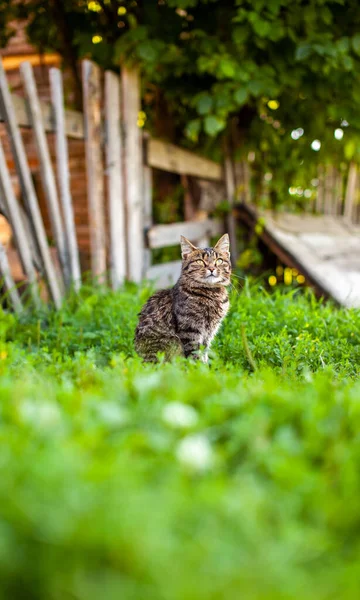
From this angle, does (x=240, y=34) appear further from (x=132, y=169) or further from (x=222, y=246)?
(x=222, y=246)

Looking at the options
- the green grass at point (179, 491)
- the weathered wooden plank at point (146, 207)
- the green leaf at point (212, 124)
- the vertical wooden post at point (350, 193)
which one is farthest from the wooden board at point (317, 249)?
the green grass at point (179, 491)

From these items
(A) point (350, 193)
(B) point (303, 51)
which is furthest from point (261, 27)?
(A) point (350, 193)

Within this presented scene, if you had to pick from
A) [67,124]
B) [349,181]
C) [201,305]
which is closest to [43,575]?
[201,305]

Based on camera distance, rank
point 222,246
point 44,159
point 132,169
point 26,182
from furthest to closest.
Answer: point 132,169 < point 44,159 < point 26,182 < point 222,246

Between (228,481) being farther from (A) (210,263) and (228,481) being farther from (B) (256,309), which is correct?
(B) (256,309)

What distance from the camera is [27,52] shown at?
28.4 ft

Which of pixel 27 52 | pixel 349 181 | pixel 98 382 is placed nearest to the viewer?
pixel 98 382

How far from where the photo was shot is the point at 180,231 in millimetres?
6914

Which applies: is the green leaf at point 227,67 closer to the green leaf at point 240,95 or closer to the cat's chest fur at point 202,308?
the green leaf at point 240,95

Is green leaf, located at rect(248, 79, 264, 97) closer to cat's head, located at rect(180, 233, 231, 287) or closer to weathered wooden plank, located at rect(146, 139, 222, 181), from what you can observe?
weathered wooden plank, located at rect(146, 139, 222, 181)

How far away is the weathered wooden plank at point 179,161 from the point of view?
6.33m

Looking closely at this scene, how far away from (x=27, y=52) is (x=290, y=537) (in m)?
8.88

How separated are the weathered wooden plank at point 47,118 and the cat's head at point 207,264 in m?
1.98

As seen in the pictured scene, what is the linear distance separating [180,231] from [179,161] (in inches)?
34.0
